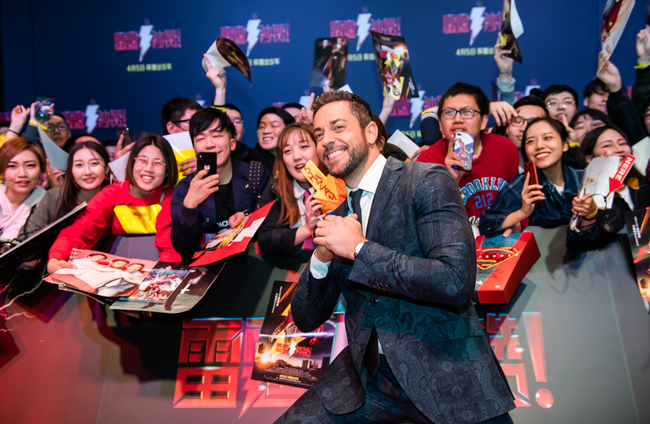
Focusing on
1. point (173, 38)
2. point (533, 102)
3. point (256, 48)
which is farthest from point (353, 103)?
point (173, 38)

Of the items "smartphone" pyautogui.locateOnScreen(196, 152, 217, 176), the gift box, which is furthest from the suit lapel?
"smartphone" pyautogui.locateOnScreen(196, 152, 217, 176)

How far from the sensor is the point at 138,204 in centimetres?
344

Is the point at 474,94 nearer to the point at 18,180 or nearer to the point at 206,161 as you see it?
the point at 206,161

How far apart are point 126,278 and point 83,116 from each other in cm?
448

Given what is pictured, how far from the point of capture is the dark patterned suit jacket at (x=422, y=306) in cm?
174

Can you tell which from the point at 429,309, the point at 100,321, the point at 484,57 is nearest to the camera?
the point at 429,309

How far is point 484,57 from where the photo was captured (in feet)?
20.1

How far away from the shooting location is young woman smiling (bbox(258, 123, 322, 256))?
3096 millimetres

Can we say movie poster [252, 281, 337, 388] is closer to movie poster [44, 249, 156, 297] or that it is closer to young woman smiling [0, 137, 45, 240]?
movie poster [44, 249, 156, 297]

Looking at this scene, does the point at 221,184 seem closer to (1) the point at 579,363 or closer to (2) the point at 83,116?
(1) the point at 579,363

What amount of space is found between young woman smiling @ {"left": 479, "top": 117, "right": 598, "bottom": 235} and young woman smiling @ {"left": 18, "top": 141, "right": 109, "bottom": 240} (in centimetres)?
Answer: 284

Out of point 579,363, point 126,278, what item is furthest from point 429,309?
point 126,278

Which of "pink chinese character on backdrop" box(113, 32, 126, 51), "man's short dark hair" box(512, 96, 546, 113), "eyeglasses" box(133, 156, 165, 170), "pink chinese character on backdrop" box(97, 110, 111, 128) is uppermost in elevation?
"pink chinese character on backdrop" box(113, 32, 126, 51)

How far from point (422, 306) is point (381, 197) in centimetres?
44
